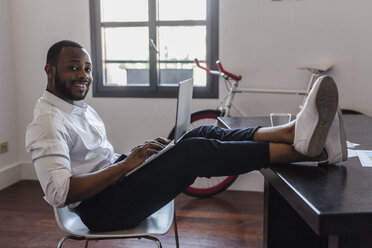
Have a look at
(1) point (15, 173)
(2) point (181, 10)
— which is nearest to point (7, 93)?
(1) point (15, 173)

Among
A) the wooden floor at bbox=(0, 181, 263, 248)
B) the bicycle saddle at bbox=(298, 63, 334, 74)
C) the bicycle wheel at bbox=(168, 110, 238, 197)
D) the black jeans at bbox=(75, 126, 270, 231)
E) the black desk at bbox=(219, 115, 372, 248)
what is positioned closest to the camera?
the black desk at bbox=(219, 115, 372, 248)

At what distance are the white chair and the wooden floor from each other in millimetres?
828

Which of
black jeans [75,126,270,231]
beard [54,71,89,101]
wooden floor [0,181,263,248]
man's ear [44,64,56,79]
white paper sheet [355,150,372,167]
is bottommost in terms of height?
wooden floor [0,181,263,248]

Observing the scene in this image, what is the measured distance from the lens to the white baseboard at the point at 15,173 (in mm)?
3334

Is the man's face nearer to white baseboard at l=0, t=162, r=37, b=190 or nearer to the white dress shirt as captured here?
the white dress shirt

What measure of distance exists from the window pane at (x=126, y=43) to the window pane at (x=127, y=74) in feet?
0.18

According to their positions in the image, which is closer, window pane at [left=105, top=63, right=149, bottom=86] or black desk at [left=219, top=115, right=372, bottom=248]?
black desk at [left=219, top=115, right=372, bottom=248]

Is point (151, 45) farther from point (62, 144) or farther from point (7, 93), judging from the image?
point (62, 144)

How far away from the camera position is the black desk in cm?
83

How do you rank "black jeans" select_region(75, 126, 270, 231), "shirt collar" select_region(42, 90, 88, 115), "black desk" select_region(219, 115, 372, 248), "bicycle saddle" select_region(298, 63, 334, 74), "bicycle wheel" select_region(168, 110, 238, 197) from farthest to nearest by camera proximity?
"bicycle wheel" select_region(168, 110, 238, 197) < "bicycle saddle" select_region(298, 63, 334, 74) < "shirt collar" select_region(42, 90, 88, 115) < "black jeans" select_region(75, 126, 270, 231) < "black desk" select_region(219, 115, 372, 248)

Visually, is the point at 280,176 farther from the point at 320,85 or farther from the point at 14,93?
the point at 14,93

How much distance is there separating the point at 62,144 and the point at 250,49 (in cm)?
199

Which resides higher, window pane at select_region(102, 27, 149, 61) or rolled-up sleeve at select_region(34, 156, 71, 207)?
window pane at select_region(102, 27, 149, 61)

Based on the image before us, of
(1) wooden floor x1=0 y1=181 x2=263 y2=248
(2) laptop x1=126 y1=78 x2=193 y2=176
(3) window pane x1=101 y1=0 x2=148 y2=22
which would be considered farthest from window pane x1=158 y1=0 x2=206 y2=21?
(2) laptop x1=126 y1=78 x2=193 y2=176
